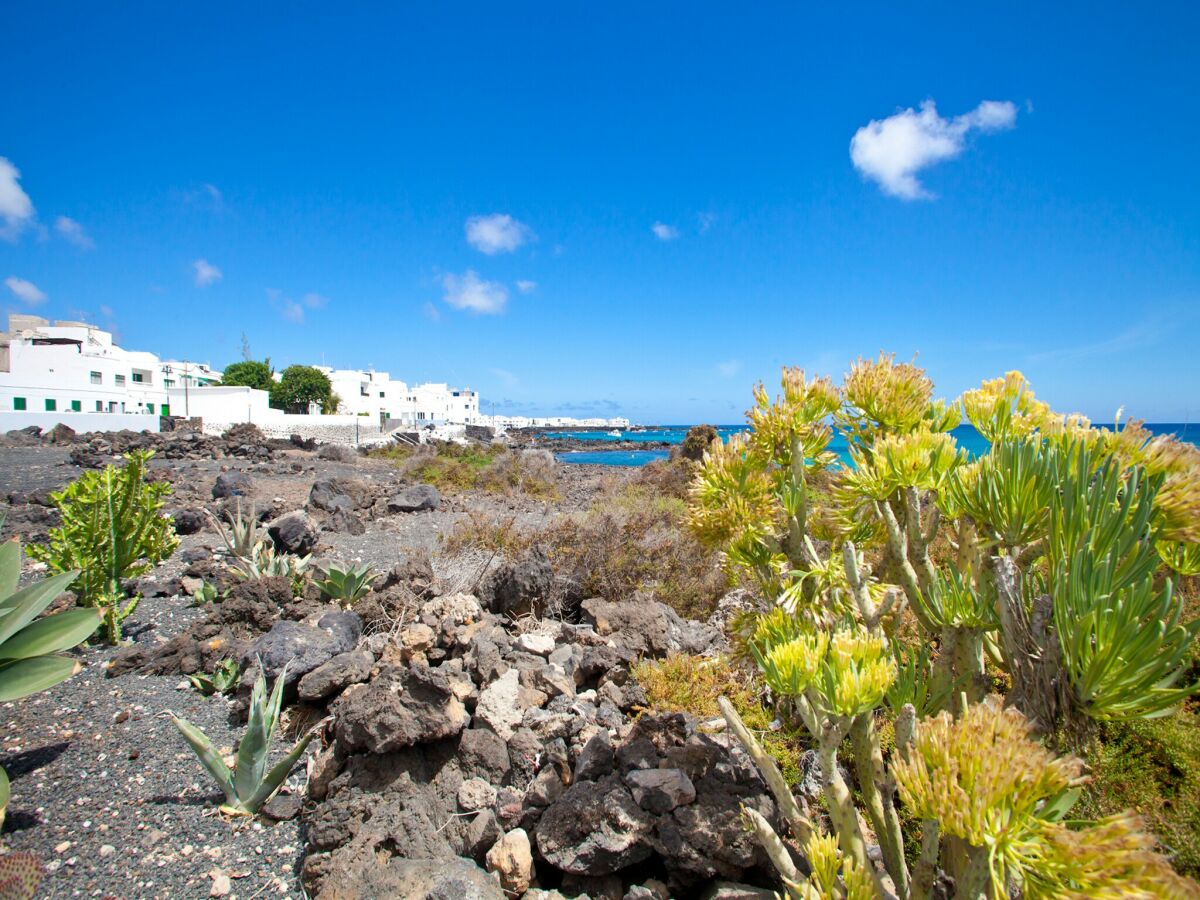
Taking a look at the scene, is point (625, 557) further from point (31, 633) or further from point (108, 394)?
point (108, 394)

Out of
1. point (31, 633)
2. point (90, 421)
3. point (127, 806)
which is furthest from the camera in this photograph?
point (90, 421)

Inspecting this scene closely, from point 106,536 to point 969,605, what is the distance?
622 cm

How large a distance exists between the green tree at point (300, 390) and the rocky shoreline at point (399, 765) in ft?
186

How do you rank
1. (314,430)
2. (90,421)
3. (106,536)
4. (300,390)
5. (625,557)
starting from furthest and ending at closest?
1. (300,390)
2. (314,430)
3. (90,421)
4. (625,557)
5. (106,536)

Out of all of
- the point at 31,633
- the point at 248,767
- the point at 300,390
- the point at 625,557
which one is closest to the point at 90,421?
the point at 300,390

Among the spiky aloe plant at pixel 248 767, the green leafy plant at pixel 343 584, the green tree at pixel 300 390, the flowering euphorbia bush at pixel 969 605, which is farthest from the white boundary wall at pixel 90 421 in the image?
the flowering euphorbia bush at pixel 969 605

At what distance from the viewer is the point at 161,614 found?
17.7 ft

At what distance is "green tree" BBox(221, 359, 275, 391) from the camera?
58.2m

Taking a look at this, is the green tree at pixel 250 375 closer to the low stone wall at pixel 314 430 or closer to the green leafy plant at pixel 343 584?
the low stone wall at pixel 314 430

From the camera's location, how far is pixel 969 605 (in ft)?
5.34

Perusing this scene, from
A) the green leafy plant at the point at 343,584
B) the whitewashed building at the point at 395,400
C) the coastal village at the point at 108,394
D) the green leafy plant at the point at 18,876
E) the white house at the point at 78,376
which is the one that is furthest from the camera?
the whitewashed building at the point at 395,400

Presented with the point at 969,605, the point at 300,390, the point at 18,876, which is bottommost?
the point at 18,876

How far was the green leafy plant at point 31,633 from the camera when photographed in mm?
2965

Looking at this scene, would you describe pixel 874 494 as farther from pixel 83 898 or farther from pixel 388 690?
pixel 83 898
